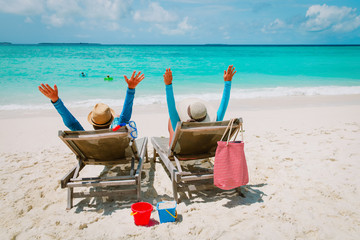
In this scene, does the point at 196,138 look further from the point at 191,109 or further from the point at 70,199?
the point at 70,199

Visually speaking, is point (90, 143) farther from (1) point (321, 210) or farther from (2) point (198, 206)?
(1) point (321, 210)

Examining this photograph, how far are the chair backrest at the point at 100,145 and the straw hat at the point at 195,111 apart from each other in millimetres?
811

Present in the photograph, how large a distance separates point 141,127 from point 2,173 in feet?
11.4

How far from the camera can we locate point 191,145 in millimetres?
3617

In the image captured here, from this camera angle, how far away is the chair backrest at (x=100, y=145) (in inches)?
122

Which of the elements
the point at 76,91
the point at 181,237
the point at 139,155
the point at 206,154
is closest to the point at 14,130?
the point at 139,155

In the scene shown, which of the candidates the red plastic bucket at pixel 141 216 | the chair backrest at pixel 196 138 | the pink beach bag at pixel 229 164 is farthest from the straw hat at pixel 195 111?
the red plastic bucket at pixel 141 216

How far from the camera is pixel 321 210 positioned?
3.14m

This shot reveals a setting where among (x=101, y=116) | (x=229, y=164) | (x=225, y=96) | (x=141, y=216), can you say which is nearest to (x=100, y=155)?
(x=101, y=116)

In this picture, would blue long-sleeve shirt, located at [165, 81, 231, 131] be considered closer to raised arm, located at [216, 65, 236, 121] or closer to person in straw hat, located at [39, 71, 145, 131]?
raised arm, located at [216, 65, 236, 121]

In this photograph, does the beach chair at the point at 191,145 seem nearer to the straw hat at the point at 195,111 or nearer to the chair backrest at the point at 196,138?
the chair backrest at the point at 196,138

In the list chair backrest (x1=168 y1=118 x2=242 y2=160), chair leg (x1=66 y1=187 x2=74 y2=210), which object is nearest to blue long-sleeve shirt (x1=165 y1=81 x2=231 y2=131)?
chair backrest (x1=168 y1=118 x2=242 y2=160)

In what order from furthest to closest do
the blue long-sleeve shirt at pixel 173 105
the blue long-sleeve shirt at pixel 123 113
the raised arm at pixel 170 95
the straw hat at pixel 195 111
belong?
the straw hat at pixel 195 111, the blue long-sleeve shirt at pixel 173 105, the raised arm at pixel 170 95, the blue long-sleeve shirt at pixel 123 113

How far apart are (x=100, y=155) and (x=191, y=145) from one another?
121 centimetres
